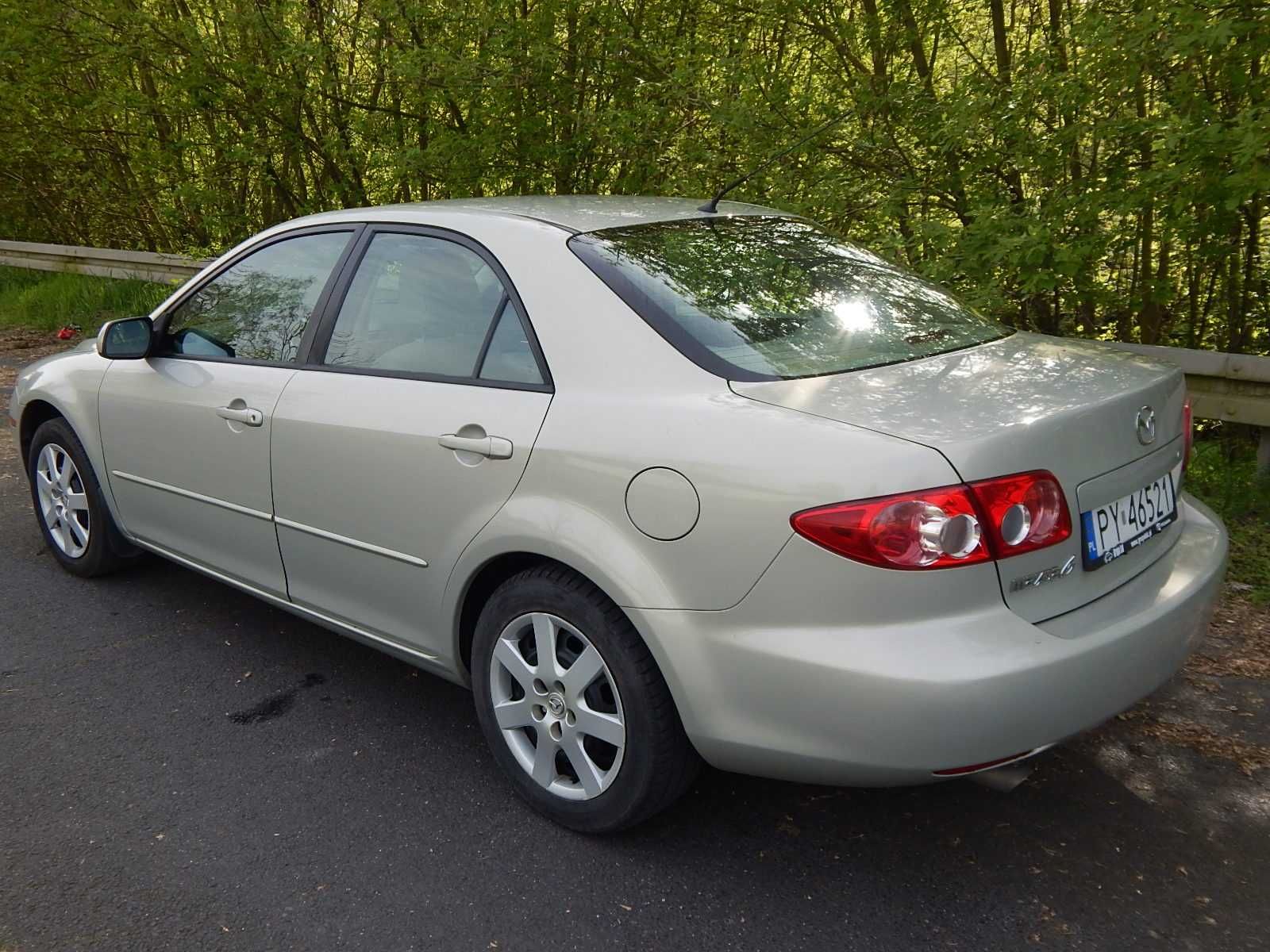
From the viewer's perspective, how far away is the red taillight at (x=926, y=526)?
7.36 feet

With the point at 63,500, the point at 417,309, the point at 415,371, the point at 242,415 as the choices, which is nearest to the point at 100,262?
the point at 63,500

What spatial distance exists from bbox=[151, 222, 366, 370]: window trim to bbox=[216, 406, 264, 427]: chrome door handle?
0.17 m

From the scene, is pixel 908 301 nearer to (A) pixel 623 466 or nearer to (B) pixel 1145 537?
(B) pixel 1145 537

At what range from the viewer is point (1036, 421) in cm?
240

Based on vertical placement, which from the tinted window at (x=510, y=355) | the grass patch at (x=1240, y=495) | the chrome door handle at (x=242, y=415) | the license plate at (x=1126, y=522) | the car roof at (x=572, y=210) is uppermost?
the car roof at (x=572, y=210)

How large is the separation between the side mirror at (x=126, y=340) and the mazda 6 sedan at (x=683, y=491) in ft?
0.64

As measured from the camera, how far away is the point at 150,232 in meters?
14.3

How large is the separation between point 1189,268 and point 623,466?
453cm

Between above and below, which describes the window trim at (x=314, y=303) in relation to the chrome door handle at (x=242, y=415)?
above

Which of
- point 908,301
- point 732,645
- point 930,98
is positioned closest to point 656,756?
point 732,645

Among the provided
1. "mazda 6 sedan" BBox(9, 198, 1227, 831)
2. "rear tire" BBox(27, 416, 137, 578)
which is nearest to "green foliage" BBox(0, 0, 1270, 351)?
"mazda 6 sedan" BBox(9, 198, 1227, 831)

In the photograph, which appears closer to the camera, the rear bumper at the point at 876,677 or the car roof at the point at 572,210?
the rear bumper at the point at 876,677

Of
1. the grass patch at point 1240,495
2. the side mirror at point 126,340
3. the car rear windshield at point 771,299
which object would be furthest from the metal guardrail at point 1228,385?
Answer: the side mirror at point 126,340

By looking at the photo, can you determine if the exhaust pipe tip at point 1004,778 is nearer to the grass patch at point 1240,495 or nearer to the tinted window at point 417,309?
the tinted window at point 417,309
